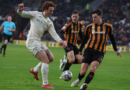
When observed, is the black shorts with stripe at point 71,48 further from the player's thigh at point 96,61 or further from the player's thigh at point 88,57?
the player's thigh at point 96,61

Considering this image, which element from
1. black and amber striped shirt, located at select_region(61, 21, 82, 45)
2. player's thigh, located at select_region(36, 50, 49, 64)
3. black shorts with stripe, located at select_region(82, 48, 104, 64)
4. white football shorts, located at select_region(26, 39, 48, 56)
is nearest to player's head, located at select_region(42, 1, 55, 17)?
white football shorts, located at select_region(26, 39, 48, 56)

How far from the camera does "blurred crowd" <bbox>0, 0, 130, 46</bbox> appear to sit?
28.6 meters

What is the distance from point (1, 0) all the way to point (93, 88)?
3538cm

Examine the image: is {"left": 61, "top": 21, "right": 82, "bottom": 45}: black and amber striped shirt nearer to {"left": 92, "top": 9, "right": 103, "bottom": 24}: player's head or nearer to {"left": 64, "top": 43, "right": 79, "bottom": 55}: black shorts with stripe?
{"left": 64, "top": 43, "right": 79, "bottom": 55}: black shorts with stripe

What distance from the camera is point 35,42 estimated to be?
19.2 feet

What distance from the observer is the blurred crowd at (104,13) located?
93.7 ft

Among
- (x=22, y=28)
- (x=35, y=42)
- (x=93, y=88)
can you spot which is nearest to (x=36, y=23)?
(x=35, y=42)

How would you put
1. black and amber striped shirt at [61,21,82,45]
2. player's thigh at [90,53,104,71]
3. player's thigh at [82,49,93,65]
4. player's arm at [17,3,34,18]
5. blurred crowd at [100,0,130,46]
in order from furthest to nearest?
blurred crowd at [100,0,130,46], black and amber striped shirt at [61,21,82,45], player's thigh at [82,49,93,65], player's thigh at [90,53,104,71], player's arm at [17,3,34,18]

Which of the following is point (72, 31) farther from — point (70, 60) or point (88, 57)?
point (88, 57)

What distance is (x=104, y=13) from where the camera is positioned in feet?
111

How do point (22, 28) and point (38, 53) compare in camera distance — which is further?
point (22, 28)

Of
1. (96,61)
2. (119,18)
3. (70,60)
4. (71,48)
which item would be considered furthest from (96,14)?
(119,18)

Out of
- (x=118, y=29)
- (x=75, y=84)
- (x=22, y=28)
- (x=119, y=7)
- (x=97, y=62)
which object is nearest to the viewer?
(x=97, y=62)

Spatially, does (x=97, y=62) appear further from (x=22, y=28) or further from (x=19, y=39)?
(x=22, y=28)
